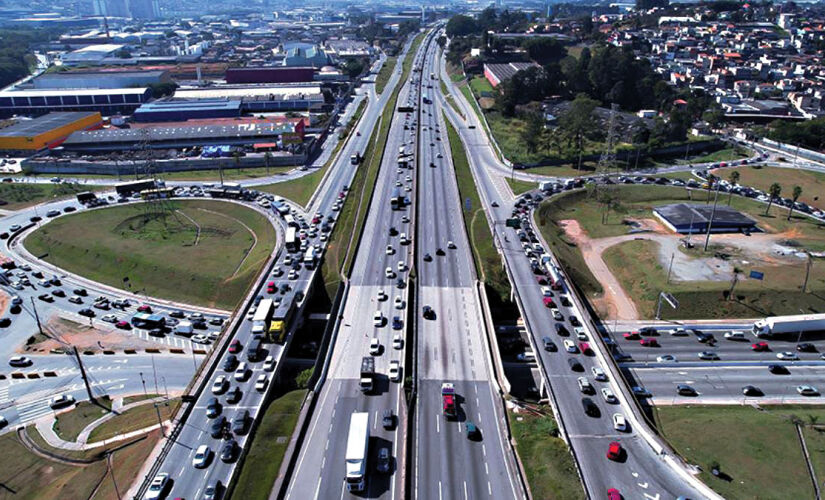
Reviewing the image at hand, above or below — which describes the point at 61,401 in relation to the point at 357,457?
below

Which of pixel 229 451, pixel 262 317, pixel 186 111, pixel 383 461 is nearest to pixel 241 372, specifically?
pixel 262 317

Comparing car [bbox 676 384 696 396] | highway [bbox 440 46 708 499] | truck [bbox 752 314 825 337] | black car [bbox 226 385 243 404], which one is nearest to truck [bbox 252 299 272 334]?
black car [bbox 226 385 243 404]

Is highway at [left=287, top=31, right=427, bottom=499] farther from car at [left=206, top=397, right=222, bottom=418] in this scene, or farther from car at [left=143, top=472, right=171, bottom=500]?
car at [left=143, top=472, right=171, bottom=500]

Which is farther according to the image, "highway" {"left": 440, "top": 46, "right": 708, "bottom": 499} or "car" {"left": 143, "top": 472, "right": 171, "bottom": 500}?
"highway" {"left": 440, "top": 46, "right": 708, "bottom": 499}

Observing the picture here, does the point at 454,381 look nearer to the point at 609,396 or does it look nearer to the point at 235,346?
the point at 609,396

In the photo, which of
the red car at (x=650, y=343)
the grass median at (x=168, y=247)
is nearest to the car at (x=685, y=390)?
the red car at (x=650, y=343)

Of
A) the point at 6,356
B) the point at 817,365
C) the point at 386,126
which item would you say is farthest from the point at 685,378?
A: the point at 386,126
